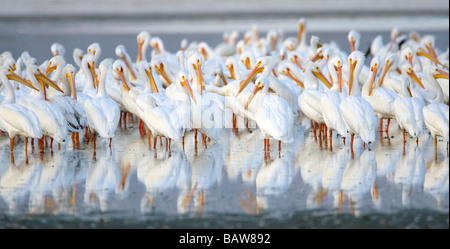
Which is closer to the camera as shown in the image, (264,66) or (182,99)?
(182,99)

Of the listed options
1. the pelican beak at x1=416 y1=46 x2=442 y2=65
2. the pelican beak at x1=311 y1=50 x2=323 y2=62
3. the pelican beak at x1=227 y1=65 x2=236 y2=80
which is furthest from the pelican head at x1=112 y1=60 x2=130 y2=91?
the pelican beak at x1=416 y1=46 x2=442 y2=65

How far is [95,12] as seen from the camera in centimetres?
2844

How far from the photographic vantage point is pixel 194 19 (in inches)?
1059

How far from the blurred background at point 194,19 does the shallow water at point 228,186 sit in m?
12.1

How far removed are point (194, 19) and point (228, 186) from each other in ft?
68.7

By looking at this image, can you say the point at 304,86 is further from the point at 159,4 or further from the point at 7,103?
the point at 159,4

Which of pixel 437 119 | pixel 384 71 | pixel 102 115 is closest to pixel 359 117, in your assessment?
pixel 437 119

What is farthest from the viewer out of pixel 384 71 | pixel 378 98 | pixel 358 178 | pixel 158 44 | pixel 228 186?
pixel 158 44

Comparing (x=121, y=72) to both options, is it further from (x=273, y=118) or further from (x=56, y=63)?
(x=273, y=118)

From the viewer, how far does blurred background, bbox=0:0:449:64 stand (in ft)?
71.2

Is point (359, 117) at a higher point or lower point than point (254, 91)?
lower

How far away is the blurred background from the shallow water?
12.1 metres
